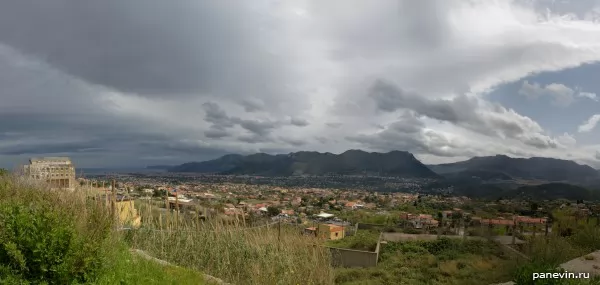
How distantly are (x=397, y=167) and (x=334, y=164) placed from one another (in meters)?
17.5

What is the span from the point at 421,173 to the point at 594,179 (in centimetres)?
4636

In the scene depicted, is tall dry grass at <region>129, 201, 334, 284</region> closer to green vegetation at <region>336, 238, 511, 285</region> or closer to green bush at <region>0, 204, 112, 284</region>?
green bush at <region>0, 204, 112, 284</region>

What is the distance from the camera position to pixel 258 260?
7.61m

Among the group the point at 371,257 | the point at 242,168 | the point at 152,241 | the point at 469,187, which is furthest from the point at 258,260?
the point at 242,168

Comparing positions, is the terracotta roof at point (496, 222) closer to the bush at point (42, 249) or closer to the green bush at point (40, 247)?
the bush at point (42, 249)

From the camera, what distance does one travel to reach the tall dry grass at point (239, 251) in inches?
286

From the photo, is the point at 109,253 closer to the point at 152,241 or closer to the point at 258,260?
the point at 258,260

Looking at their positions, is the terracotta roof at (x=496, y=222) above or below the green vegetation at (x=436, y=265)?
above

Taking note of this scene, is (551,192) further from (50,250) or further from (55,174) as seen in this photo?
(50,250)

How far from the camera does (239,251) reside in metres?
8.07

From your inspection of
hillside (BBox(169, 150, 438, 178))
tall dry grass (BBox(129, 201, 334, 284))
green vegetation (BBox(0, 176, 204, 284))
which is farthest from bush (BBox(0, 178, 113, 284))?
hillside (BBox(169, 150, 438, 178))

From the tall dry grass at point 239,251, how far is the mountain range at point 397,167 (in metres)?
38.3

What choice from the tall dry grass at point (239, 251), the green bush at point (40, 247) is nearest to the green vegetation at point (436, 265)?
the tall dry grass at point (239, 251)

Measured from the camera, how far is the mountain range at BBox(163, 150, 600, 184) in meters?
50.7
